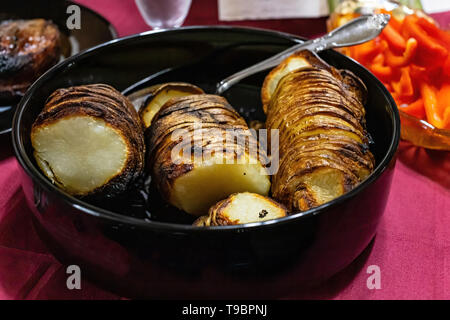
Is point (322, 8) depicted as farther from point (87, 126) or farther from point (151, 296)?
point (151, 296)

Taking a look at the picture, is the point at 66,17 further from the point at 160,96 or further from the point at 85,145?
the point at 85,145

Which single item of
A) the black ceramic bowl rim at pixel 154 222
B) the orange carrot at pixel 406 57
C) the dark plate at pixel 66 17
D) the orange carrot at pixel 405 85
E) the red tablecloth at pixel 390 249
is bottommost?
the red tablecloth at pixel 390 249

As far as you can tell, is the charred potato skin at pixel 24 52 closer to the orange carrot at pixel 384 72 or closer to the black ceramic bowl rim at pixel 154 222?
the black ceramic bowl rim at pixel 154 222

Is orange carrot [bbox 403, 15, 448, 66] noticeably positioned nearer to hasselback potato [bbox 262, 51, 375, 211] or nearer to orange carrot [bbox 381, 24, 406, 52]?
orange carrot [bbox 381, 24, 406, 52]

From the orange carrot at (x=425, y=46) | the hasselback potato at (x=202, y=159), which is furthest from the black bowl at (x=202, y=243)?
the orange carrot at (x=425, y=46)

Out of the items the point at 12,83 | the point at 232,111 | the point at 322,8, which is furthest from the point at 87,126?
the point at 322,8

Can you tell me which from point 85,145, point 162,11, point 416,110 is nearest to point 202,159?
point 85,145
